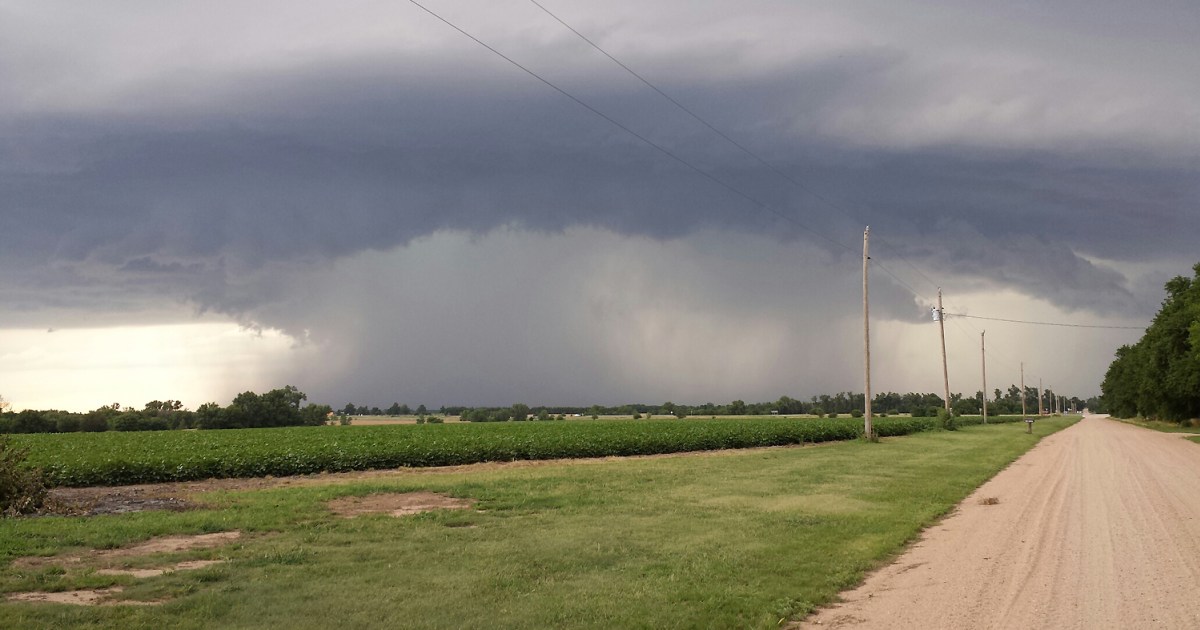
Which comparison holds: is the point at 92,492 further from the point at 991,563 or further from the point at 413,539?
the point at 991,563

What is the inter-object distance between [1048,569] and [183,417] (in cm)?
10343

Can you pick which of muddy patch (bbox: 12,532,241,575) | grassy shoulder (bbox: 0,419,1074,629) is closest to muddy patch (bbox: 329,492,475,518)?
grassy shoulder (bbox: 0,419,1074,629)

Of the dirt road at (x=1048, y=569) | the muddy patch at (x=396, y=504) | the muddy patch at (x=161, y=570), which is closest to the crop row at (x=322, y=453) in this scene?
the muddy patch at (x=396, y=504)

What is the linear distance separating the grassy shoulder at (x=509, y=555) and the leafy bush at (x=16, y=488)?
2.05 m

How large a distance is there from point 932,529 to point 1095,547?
130 inches

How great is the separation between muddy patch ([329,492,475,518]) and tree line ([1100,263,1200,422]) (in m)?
58.7

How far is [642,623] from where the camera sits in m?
9.05

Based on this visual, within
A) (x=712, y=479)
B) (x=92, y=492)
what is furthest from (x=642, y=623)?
(x=92, y=492)

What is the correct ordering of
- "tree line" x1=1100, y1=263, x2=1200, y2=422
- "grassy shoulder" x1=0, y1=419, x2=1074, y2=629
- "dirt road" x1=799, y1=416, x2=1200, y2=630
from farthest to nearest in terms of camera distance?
"tree line" x1=1100, y1=263, x2=1200, y2=422 < "grassy shoulder" x1=0, y1=419, x2=1074, y2=629 < "dirt road" x1=799, y1=416, x2=1200, y2=630

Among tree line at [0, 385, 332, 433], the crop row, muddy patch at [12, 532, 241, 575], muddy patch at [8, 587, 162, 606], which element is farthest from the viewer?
tree line at [0, 385, 332, 433]

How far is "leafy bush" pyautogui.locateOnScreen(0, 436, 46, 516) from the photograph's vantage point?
17.1 meters

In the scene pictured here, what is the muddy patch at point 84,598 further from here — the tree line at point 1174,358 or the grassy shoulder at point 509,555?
the tree line at point 1174,358

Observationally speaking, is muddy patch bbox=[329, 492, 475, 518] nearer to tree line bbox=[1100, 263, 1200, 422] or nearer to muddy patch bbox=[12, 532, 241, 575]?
muddy patch bbox=[12, 532, 241, 575]

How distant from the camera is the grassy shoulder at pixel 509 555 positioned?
938 cm
